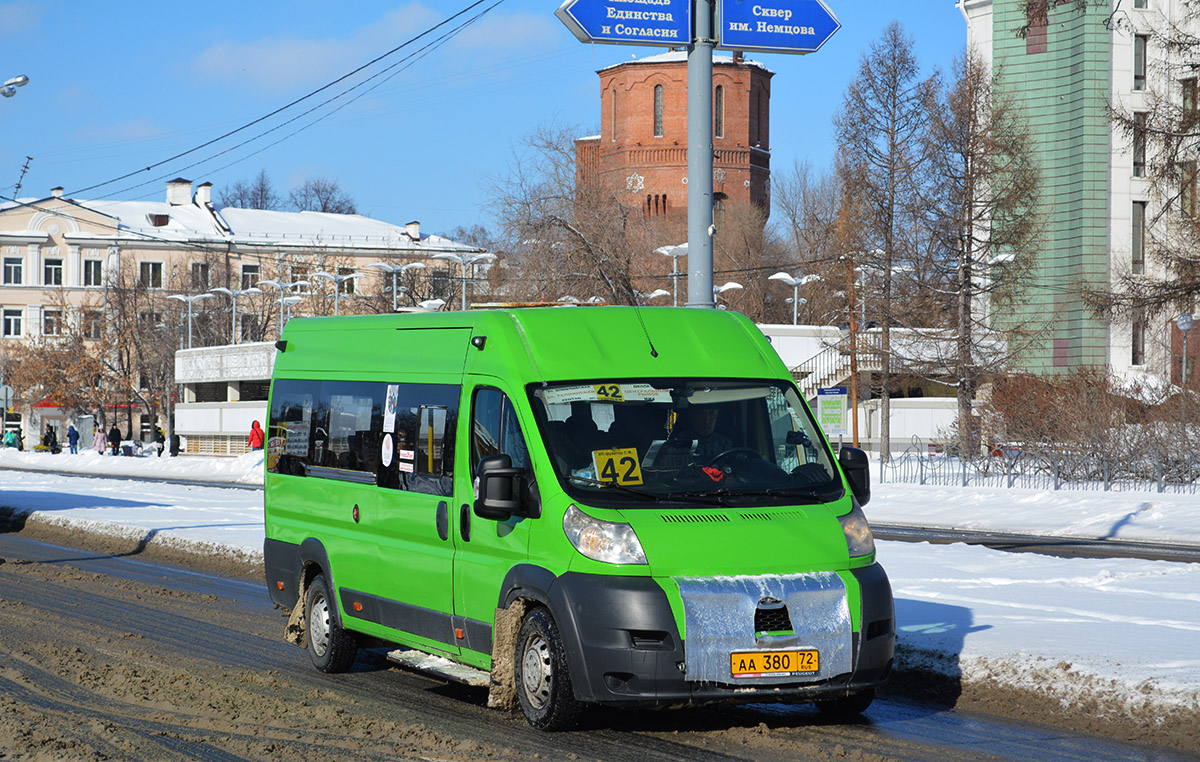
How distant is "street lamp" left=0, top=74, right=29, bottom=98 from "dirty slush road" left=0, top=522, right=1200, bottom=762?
59.9 ft

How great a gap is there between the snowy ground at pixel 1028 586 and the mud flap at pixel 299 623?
419 centimetres

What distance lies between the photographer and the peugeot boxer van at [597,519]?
723 cm

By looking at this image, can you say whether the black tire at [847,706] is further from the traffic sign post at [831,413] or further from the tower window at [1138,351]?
the tower window at [1138,351]

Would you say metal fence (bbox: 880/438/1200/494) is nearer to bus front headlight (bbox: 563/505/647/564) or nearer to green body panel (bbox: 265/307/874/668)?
green body panel (bbox: 265/307/874/668)

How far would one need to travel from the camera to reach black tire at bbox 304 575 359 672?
9805 mm

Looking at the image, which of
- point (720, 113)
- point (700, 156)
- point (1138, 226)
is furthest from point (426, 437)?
point (720, 113)

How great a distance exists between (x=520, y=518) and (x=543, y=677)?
85cm

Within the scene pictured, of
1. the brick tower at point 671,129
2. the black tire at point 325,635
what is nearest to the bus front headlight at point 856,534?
the black tire at point 325,635

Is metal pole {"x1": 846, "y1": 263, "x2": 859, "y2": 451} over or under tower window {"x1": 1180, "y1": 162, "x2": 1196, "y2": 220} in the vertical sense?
under

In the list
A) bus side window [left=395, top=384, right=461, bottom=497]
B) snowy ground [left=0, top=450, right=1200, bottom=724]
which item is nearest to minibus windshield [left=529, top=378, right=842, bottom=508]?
bus side window [left=395, top=384, right=461, bottom=497]

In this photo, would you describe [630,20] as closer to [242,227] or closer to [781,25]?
[781,25]

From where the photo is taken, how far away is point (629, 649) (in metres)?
7.16

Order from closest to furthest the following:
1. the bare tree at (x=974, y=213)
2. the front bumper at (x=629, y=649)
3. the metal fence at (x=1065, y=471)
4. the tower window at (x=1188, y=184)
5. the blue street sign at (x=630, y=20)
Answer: the front bumper at (x=629, y=649) < the blue street sign at (x=630, y=20) < the tower window at (x=1188, y=184) < the metal fence at (x=1065, y=471) < the bare tree at (x=974, y=213)

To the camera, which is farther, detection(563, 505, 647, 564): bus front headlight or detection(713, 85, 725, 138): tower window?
detection(713, 85, 725, 138): tower window
